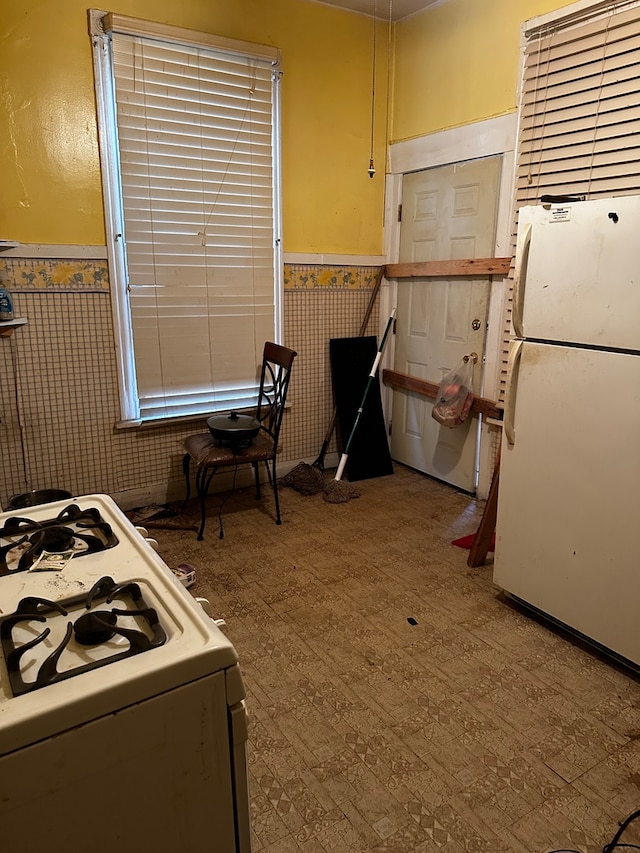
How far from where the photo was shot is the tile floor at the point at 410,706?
1.58 metres

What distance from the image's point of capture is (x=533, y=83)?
2.94 metres

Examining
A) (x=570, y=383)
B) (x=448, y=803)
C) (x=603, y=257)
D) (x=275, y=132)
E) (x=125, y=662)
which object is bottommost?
(x=448, y=803)

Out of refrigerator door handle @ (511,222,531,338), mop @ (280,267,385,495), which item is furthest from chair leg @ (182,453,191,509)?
refrigerator door handle @ (511,222,531,338)

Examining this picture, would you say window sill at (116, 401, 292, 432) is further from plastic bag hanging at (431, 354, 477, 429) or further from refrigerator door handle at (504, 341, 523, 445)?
refrigerator door handle at (504, 341, 523, 445)

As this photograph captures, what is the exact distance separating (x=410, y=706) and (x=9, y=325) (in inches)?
94.8

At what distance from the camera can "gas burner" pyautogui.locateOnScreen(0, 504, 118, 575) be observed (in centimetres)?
116

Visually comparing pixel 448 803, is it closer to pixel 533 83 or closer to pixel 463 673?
pixel 463 673

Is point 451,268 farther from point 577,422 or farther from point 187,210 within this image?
point 577,422

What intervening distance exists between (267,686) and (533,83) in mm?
3071

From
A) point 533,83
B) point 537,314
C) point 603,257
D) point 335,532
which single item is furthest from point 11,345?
point 533,83

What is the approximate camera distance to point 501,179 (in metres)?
3.24

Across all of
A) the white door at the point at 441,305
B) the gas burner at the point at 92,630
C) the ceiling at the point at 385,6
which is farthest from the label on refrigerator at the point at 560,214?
the ceiling at the point at 385,6

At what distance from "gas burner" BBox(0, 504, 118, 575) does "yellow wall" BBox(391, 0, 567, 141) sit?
305cm

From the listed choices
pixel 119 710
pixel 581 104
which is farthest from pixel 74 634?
pixel 581 104
